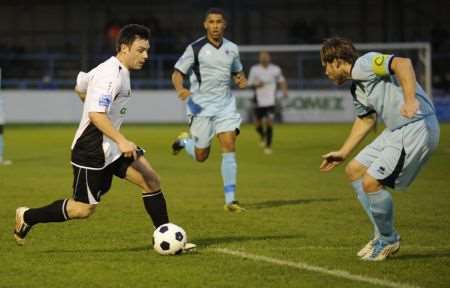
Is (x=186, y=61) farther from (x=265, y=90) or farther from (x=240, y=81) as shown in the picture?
(x=265, y=90)

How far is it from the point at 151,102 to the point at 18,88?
687 centimetres

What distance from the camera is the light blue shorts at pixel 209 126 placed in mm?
11992

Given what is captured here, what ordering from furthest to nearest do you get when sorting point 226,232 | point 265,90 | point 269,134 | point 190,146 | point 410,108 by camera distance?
point 265,90 < point 269,134 < point 190,146 < point 226,232 < point 410,108

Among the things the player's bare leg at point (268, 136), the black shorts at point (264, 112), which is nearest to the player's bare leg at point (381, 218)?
the player's bare leg at point (268, 136)

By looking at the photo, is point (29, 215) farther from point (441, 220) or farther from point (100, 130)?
point (441, 220)

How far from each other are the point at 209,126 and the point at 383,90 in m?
4.83

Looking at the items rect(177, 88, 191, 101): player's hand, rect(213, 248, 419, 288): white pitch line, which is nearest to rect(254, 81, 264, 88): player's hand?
rect(177, 88, 191, 101): player's hand

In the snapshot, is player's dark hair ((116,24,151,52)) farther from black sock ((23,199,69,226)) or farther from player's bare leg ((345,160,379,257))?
player's bare leg ((345,160,379,257))

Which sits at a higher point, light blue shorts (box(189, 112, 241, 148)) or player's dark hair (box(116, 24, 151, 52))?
player's dark hair (box(116, 24, 151, 52))

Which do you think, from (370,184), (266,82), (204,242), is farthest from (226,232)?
(266,82)

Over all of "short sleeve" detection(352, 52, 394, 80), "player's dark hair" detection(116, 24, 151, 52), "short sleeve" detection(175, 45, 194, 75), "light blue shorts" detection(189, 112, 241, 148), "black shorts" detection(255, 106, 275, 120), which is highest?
"player's dark hair" detection(116, 24, 151, 52)

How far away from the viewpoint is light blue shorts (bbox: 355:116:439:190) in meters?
7.44

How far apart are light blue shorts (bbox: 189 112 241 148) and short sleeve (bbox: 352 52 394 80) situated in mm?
4546

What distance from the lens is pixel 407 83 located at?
707cm
